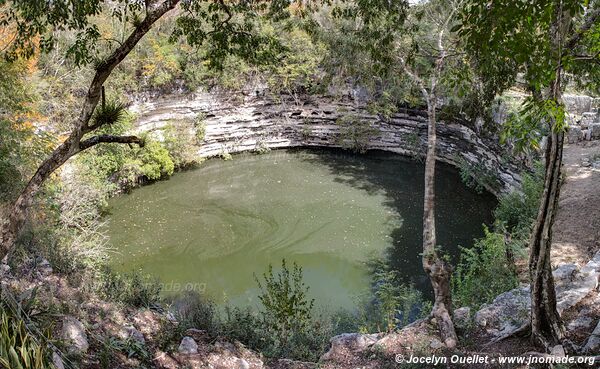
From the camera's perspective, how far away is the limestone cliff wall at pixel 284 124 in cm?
1580

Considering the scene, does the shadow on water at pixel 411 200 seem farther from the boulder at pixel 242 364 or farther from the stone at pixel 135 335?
the stone at pixel 135 335

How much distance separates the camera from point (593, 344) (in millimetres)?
3797

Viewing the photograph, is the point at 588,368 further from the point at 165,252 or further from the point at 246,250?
the point at 165,252

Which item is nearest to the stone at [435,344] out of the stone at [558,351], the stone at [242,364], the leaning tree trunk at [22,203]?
the stone at [558,351]

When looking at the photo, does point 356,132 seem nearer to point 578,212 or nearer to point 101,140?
point 578,212

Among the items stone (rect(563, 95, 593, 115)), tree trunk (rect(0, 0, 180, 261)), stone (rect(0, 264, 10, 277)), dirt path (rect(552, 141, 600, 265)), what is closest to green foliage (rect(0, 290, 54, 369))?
tree trunk (rect(0, 0, 180, 261))

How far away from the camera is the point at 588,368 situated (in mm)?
3539

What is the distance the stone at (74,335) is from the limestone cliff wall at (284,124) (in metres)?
12.3

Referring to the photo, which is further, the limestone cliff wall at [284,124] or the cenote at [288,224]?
the limestone cliff wall at [284,124]

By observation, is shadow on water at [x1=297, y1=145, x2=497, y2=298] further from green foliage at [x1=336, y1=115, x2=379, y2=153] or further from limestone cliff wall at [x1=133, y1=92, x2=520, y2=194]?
limestone cliff wall at [x1=133, y1=92, x2=520, y2=194]

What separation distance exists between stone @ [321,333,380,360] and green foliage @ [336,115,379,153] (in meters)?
13.0

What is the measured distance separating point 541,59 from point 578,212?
689cm

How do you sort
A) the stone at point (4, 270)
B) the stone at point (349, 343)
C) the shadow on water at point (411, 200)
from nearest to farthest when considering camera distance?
the stone at point (349, 343), the stone at point (4, 270), the shadow on water at point (411, 200)

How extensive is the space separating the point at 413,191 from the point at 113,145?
365 inches
